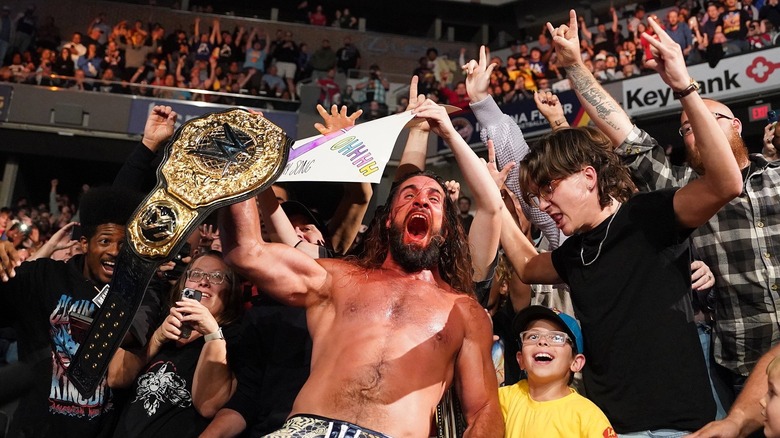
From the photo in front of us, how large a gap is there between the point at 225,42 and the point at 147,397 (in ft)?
45.4

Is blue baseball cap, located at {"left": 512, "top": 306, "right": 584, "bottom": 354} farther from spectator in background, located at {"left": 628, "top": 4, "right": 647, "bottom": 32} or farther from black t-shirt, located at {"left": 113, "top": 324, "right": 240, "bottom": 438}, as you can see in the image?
spectator in background, located at {"left": 628, "top": 4, "right": 647, "bottom": 32}

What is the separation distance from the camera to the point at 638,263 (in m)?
2.48

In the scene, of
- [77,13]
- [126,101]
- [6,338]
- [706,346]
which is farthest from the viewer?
[77,13]

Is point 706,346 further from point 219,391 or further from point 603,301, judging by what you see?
point 219,391

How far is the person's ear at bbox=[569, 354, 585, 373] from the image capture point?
2754 millimetres

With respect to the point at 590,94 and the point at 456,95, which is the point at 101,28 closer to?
the point at 456,95

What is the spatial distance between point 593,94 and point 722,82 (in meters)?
8.48

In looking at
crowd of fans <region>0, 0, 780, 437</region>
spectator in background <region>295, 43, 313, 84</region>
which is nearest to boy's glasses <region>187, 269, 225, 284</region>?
crowd of fans <region>0, 0, 780, 437</region>

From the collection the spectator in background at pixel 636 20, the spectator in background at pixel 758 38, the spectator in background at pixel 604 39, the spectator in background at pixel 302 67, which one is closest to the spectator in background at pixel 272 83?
the spectator in background at pixel 302 67

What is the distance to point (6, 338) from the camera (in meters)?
6.79

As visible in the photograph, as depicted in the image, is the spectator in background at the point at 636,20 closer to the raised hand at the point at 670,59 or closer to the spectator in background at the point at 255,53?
the spectator in background at the point at 255,53

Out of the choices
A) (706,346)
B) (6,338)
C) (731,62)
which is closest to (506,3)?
(731,62)

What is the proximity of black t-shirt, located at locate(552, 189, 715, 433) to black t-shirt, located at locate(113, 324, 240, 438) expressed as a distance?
1.60 metres

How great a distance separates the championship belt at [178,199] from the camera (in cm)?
201
